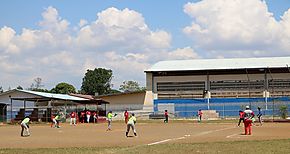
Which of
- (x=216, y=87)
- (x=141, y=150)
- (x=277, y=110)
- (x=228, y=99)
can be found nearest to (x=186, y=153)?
(x=141, y=150)

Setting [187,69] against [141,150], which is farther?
[187,69]

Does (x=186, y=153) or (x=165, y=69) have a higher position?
(x=165, y=69)

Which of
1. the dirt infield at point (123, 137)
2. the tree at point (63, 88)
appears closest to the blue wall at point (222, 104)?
the dirt infield at point (123, 137)

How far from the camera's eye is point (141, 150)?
18984mm

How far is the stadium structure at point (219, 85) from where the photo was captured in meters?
76.9

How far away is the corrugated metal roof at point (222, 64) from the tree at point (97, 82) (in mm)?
55600

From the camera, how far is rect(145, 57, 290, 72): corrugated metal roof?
82500 millimetres

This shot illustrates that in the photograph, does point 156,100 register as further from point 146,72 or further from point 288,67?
point 288,67

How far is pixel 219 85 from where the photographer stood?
271 feet

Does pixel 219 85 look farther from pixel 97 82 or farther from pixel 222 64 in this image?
pixel 97 82

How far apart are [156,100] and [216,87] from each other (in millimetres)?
10714

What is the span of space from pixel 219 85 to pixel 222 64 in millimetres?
5141

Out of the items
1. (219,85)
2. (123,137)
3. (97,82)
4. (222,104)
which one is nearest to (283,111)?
(222,104)

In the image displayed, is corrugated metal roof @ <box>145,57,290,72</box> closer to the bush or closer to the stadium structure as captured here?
the stadium structure
